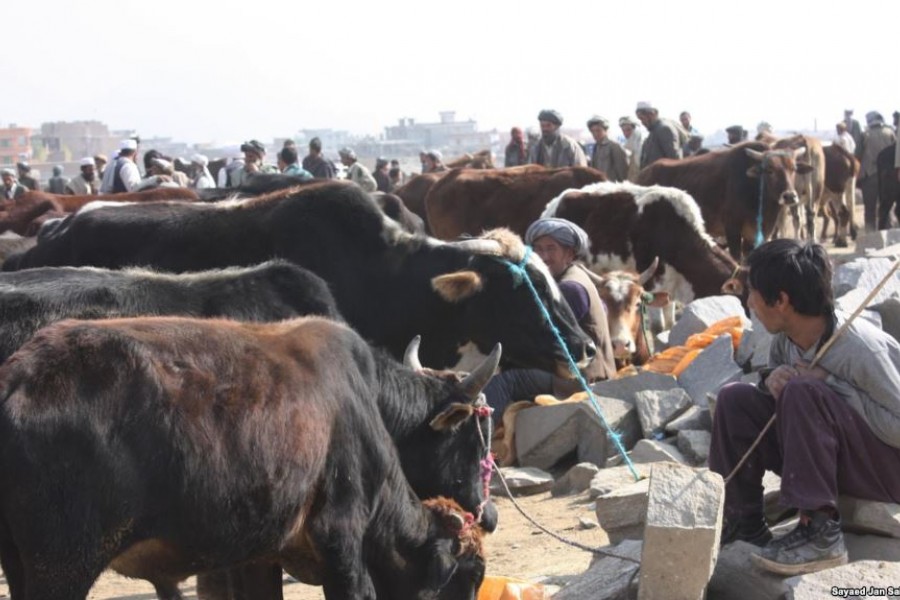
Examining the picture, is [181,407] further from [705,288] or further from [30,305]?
[705,288]

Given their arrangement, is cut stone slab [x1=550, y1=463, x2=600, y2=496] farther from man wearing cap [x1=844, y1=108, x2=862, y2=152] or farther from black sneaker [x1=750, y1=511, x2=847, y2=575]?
man wearing cap [x1=844, y1=108, x2=862, y2=152]

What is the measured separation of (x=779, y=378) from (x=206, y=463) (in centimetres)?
213

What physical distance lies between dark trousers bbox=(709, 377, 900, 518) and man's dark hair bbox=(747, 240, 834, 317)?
0.29m

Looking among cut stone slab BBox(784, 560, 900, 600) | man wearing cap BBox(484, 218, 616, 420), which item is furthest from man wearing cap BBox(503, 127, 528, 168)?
cut stone slab BBox(784, 560, 900, 600)

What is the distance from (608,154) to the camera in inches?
688

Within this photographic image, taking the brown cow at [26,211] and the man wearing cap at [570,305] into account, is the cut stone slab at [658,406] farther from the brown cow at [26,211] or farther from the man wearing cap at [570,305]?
the brown cow at [26,211]

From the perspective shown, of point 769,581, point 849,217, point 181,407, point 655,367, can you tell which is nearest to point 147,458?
point 181,407

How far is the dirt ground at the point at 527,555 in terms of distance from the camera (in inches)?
233

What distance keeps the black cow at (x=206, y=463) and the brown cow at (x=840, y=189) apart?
16361 mm

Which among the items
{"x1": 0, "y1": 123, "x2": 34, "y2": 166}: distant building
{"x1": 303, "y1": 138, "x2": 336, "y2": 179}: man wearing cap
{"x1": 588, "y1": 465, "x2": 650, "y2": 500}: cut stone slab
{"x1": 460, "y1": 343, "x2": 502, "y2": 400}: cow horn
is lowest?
{"x1": 0, "y1": 123, "x2": 34, "y2": 166}: distant building

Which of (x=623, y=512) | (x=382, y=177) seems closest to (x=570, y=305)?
(x=623, y=512)

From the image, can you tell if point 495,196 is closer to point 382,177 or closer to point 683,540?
Result: point 382,177

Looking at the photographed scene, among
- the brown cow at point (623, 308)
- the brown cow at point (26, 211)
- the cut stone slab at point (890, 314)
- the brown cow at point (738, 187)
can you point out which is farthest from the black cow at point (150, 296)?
the brown cow at point (738, 187)

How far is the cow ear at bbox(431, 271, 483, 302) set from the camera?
718cm
